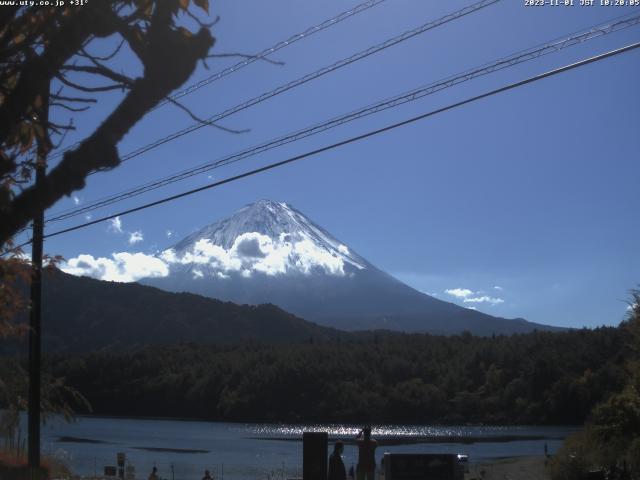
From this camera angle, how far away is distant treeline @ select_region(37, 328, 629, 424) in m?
101

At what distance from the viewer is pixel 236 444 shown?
77562 mm

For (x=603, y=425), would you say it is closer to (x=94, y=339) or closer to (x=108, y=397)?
(x=108, y=397)

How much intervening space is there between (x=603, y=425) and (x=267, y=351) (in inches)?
4016

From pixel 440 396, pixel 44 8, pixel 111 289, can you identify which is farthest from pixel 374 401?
pixel 44 8

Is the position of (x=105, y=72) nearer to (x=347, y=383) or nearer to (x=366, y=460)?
(x=366, y=460)

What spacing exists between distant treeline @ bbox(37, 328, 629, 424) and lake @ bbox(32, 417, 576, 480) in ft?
9.09

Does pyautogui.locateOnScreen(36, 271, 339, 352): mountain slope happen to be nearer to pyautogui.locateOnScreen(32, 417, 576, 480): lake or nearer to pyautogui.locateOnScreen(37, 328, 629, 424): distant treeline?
pyautogui.locateOnScreen(37, 328, 629, 424): distant treeline

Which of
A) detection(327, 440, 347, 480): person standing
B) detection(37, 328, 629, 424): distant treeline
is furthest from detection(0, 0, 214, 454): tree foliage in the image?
detection(37, 328, 629, 424): distant treeline

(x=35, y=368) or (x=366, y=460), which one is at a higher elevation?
(x=35, y=368)

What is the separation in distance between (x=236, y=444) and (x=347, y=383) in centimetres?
3318

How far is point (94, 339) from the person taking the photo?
5832 inches

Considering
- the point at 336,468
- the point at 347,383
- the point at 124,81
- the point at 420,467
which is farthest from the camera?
the point at 347,383

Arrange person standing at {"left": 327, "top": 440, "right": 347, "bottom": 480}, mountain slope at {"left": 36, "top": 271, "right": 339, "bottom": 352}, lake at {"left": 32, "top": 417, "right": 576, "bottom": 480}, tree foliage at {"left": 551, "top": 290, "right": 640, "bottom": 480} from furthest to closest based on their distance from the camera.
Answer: mountain slope at {"left": 36, "top": 271, "right": 339, "bottom": 352} → lake at {"left": 32, "top": 417, "right": 576, "bottom": 480} → tree foliage at {"left": 551, "top": 290, "right": 640, "bottom": 480} → person standing at {"left": 327, "top": 440, "right": 347, "bottom": 480}

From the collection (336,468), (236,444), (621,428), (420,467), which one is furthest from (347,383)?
(336,468)
